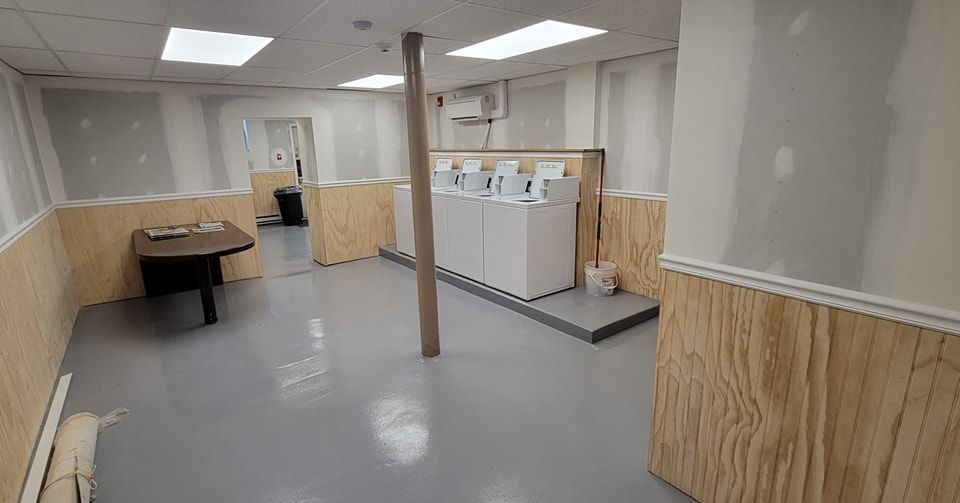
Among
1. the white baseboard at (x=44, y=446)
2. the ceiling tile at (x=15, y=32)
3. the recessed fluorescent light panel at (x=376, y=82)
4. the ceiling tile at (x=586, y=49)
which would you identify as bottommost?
the white baseboard at (x=44, y=446)

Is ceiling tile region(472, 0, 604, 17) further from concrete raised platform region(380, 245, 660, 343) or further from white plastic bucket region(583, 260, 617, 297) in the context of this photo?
white plastic bucket region(583, 260, 617, 297)

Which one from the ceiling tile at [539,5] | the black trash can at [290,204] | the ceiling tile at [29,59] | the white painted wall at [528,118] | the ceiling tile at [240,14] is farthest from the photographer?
the black trash can at [290,204]

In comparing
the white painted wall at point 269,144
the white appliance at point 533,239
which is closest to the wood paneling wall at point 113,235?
the white appliance at point 533,239

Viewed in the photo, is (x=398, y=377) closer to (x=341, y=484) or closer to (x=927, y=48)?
(x=341, y=484)

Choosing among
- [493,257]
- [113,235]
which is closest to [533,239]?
[493,257]

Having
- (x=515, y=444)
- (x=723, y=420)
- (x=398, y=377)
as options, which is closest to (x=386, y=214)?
(x=398, y=377)

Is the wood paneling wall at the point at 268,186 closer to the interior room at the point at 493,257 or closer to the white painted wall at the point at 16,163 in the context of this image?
the interior room at the point at 493,257

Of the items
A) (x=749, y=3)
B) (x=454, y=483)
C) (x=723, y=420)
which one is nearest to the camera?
(x=749, y=3)

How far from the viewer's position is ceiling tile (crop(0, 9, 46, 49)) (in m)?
2.30

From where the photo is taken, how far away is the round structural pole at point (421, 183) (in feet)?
9.77

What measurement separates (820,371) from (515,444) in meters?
1.42

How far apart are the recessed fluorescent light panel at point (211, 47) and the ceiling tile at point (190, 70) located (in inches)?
6.8

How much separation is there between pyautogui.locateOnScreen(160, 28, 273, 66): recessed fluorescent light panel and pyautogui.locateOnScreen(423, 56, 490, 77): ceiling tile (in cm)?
132

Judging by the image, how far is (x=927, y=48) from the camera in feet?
3.99
